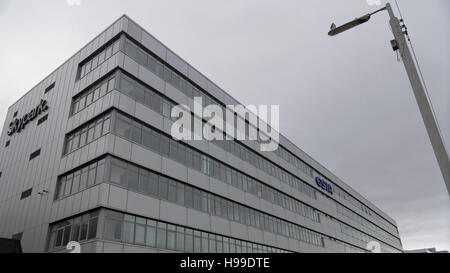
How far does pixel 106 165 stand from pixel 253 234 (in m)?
18.8

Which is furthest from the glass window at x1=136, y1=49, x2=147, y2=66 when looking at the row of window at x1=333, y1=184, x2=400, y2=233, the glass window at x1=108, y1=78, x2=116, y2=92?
the row of window at x1=333, y1=184, x2=400, y2=233

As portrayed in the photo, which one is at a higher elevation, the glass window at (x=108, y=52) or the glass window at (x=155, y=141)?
the glass window at (x=108, y=52)

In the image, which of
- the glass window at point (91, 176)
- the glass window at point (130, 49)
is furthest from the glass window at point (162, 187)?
the glass window at point (130, 49)

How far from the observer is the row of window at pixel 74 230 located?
22.3 meters

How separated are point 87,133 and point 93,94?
354 cm

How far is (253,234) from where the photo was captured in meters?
36.2

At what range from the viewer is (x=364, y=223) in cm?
7456

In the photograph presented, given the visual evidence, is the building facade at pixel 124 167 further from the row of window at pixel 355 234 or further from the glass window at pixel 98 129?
the row of window at pixel 355 234

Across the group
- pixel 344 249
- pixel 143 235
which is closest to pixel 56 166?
pixel 143 235

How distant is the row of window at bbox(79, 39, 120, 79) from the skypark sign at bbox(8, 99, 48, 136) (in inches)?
220

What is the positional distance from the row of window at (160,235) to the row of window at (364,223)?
38.4 m

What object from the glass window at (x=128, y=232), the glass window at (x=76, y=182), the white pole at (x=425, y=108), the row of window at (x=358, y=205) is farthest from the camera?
the row of window at (x=358, y=205)

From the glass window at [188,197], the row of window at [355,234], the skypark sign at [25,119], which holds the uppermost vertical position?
the skypark sign at [25,119]
